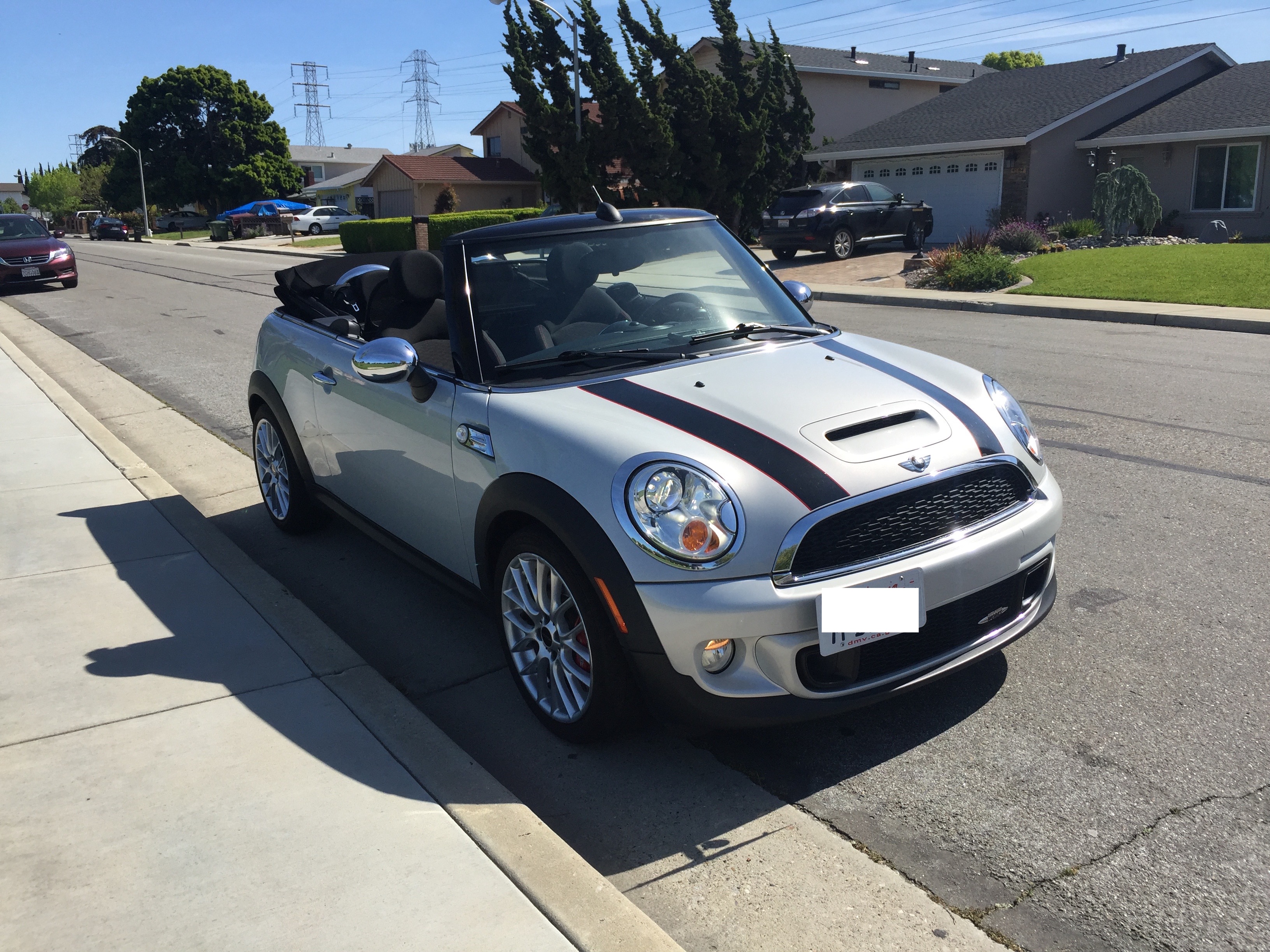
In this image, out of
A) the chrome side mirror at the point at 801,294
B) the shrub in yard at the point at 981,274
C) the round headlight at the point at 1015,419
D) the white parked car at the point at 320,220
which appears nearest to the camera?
the round headlight at the point at 1015,419

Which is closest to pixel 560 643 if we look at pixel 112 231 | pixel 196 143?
pixel 112 231

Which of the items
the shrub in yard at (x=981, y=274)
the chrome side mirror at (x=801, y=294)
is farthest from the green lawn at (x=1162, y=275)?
the chrome side mirror at (x=801, y=294)

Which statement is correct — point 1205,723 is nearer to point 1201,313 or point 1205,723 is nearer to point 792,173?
point 1201,313

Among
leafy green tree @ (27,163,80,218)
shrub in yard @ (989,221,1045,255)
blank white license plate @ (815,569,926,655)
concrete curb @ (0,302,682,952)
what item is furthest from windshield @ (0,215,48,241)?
leafy green tree @ (27,163,80,218)

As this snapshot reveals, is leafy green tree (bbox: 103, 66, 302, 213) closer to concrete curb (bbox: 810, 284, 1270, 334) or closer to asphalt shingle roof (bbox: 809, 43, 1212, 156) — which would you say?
asphalt shingle roof (bbox: 809, 43, 1212, 156)

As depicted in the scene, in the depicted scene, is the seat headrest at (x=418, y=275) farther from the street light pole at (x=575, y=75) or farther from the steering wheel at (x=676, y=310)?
the street light pole at (x=575, y=75)

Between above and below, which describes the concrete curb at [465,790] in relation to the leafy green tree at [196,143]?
below

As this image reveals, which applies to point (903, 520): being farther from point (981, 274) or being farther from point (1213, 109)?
point (1213, 109)

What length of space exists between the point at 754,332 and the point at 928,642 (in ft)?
5.02

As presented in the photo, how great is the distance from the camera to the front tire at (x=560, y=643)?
3162 millimetres

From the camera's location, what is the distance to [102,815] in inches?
119

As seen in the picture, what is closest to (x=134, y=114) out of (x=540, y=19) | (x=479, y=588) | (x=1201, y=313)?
(x=540, y=19)

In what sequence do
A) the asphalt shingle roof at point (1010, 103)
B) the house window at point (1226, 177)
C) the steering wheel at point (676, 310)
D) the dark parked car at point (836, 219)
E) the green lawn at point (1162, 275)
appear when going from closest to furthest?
the steering wheel at point (676, 310), the green lawn at point (1162, 275), the dark parked car at point (836, 219), the house window at point (1226, 177), the asphalt shingle roof at point (1010, 103)

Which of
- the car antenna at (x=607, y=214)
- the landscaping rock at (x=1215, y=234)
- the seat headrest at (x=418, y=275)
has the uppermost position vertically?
the car antenna at (x=607, y=214)
